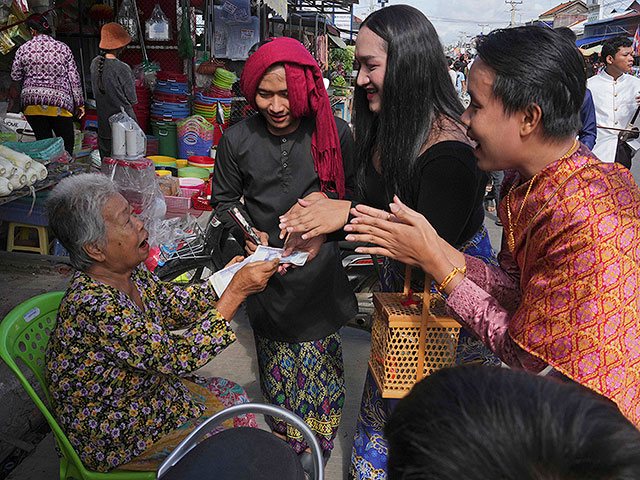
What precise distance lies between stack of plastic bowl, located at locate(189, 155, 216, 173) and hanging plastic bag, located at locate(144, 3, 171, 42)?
1.97 metres

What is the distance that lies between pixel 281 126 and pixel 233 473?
140 centimetres

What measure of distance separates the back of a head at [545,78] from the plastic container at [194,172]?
581cm

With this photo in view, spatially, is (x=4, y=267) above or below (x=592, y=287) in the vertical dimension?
below

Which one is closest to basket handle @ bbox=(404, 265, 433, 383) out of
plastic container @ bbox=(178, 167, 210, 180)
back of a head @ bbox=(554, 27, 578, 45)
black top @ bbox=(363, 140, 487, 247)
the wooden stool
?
black top @ bbox=(363, 140, 487, 247)

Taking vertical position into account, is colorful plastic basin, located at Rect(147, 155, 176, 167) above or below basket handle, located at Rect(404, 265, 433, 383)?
below

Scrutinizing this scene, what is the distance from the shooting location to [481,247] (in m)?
1.88

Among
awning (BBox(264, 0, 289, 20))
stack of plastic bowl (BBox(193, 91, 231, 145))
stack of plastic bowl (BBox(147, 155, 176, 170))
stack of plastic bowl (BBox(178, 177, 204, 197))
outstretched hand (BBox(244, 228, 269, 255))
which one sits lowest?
stack of plastic bowl (BBox(178, 177, 204, 197))

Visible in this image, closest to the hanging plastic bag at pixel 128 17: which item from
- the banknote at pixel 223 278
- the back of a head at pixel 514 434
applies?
the banknote at pixel 223 278

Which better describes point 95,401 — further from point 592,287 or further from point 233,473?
point 592,287

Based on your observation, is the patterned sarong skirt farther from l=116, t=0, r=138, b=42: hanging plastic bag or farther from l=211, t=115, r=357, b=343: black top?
l=116, t=0, r=138, b=42: hanging plastic bag

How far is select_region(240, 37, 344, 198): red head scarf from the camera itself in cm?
204

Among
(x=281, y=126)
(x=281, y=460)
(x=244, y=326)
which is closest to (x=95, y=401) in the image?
(x=281, y=460)

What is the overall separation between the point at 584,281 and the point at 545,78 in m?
0.48

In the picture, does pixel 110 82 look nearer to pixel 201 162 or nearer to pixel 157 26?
pixel 201 162
